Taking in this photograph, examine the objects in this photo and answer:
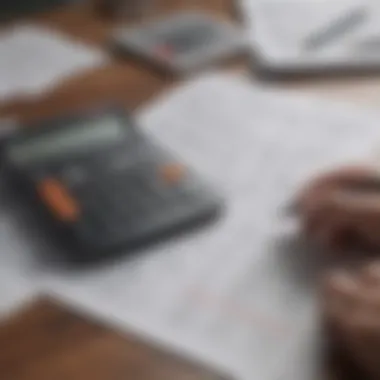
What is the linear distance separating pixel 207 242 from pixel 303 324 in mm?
113

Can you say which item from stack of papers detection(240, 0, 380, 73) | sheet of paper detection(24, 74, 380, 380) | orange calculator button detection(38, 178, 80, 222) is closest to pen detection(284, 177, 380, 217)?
sheet of paper detection(24, 74, 380, 380)

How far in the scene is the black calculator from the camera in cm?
67

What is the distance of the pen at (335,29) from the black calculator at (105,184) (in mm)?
267

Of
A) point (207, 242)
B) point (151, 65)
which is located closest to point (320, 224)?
point (207, 242)

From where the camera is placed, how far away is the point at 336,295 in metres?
0.59

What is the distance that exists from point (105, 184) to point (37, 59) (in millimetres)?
319

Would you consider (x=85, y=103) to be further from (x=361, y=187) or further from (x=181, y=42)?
(x=361, y=187)

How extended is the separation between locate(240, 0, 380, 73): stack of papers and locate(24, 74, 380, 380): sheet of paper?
0.07 meters

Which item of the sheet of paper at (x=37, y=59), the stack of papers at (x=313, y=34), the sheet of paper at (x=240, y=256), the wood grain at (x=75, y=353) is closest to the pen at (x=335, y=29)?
the stack of papers at (x=313, y=34)

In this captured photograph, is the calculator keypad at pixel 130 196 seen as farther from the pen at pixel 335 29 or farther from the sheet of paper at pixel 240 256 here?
the pen at pixel 335 29

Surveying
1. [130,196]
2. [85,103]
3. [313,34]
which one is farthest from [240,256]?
[313,34]

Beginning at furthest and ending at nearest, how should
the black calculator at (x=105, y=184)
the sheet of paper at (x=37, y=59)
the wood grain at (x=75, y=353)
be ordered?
1. the sheet of paper at (x=37, y=59)
2. the black calculator at (x=105, y=184)
3. the wood grain at (x=75, y=353)

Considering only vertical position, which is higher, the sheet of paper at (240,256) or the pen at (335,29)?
the pen at (335,29)

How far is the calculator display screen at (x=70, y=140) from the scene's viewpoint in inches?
29.5
